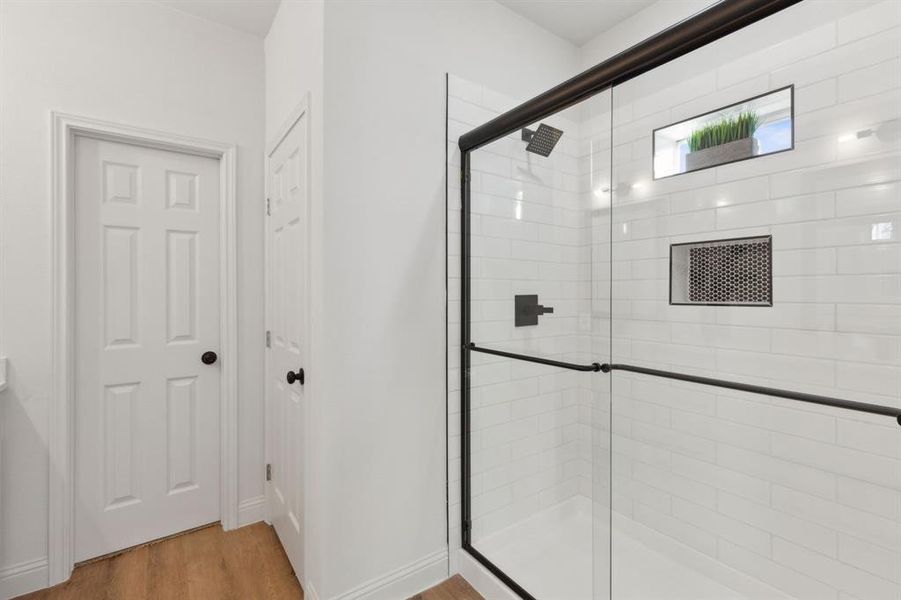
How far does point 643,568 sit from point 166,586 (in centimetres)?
210

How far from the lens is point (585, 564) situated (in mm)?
1628

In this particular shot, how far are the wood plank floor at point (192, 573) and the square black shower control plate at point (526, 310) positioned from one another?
4.86 feet

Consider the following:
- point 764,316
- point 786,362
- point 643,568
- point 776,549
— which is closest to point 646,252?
point 764,316

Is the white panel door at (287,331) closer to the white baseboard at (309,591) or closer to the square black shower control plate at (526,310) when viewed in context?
the white baseboard at (309,591)

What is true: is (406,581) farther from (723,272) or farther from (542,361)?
(723,272)

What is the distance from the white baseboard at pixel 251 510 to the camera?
2232 millimetres

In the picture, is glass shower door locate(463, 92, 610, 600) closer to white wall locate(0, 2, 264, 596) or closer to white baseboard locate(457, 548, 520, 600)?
white baseboard locate(457, 548, 520, 600)

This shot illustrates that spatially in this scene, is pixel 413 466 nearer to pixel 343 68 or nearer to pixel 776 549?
pixel 776 549

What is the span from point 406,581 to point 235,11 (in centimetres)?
278

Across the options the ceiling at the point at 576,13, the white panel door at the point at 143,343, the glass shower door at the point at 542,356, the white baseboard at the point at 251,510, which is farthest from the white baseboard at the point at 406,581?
the ceiling at the point at 576,13

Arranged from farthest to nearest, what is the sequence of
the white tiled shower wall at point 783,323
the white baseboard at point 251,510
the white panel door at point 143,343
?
the white baseboard at point 251,510 → the white panel door at point 143,343 → the white tiled shower wall at point 783,323

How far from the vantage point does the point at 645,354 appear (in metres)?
1.98

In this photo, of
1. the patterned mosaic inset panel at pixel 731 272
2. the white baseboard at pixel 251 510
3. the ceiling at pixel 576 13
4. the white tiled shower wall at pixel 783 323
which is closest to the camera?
the white tiled shower wall at pixel 783 323

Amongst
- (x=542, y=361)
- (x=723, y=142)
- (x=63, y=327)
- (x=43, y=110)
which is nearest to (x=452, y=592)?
(x=542, y=361)
